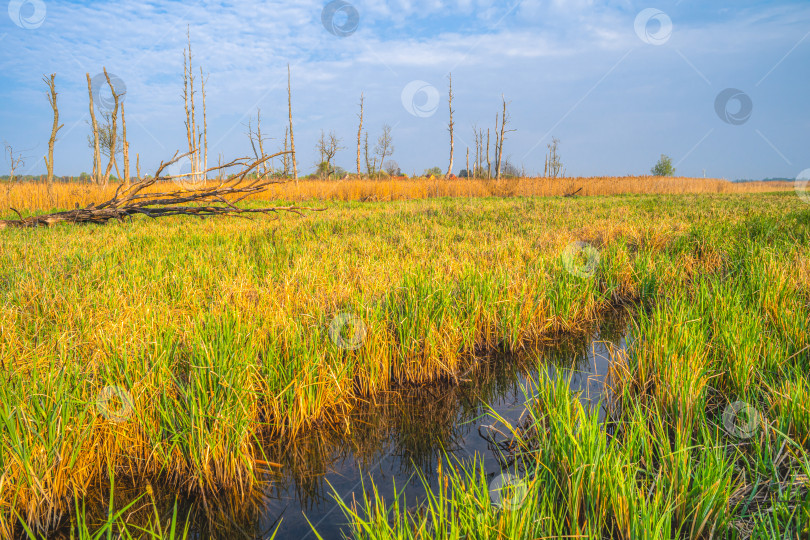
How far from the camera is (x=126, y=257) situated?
4801 millimetres

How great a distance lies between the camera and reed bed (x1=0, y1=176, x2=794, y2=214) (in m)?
12.2

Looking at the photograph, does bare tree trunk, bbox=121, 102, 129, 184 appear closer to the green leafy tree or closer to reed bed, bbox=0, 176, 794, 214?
reed bed, bbox=0, 176, 794, 214

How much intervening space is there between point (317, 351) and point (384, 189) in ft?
49.5

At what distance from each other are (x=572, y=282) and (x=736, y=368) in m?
1.88

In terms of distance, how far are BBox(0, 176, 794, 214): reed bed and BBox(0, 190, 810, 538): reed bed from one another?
8.67m

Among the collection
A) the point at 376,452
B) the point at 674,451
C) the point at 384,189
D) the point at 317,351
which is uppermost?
the point at 384,189

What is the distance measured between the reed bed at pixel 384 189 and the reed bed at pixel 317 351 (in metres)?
8.67

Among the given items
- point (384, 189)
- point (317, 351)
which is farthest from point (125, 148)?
point (317, 351)

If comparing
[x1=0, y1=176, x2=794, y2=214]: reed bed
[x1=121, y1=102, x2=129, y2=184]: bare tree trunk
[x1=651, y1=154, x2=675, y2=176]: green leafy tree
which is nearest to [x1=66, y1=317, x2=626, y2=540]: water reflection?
[x1=0, y1=176, x2=794, y2=214]: reed bed

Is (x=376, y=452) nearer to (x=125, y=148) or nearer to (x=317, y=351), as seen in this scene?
(x=317, y=351)

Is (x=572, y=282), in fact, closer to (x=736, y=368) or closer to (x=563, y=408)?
(x=736, y=368)

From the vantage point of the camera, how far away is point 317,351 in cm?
244

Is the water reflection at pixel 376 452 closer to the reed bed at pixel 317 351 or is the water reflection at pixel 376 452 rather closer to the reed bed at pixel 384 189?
the reed bed at pixel 317 351

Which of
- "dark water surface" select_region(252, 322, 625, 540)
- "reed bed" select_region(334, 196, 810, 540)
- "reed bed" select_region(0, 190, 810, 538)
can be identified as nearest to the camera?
"reed bed" select_region(334, 196, 810, 540)
